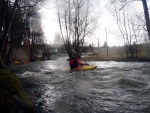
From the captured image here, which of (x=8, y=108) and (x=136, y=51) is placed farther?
(x=136, y=51)

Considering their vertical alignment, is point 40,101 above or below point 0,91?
below

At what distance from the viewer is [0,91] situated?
11.9 feet

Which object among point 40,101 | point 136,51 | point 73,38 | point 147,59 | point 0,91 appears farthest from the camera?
point 73,38

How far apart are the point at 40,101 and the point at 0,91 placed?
2225mm

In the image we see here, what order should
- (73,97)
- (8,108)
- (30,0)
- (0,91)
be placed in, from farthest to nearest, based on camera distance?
(30,0)
(73,97)
(0,91)
(8,108)

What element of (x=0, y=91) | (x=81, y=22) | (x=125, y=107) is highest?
(x=81, y=22)

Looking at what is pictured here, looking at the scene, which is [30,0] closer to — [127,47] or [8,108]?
[8,108]

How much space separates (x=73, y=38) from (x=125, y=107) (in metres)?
28.5

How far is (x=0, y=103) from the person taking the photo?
11.1 ft

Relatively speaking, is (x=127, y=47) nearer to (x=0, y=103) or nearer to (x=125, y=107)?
Result: (x=125, y=107)

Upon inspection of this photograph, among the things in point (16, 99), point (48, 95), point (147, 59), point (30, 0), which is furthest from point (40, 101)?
point (147, 59)

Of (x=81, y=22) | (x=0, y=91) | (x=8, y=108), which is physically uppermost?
(x=81, y=22)

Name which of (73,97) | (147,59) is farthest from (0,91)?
(147,59)

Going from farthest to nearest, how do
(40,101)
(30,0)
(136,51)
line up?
(136,51) < (30,0) < (40,101)
